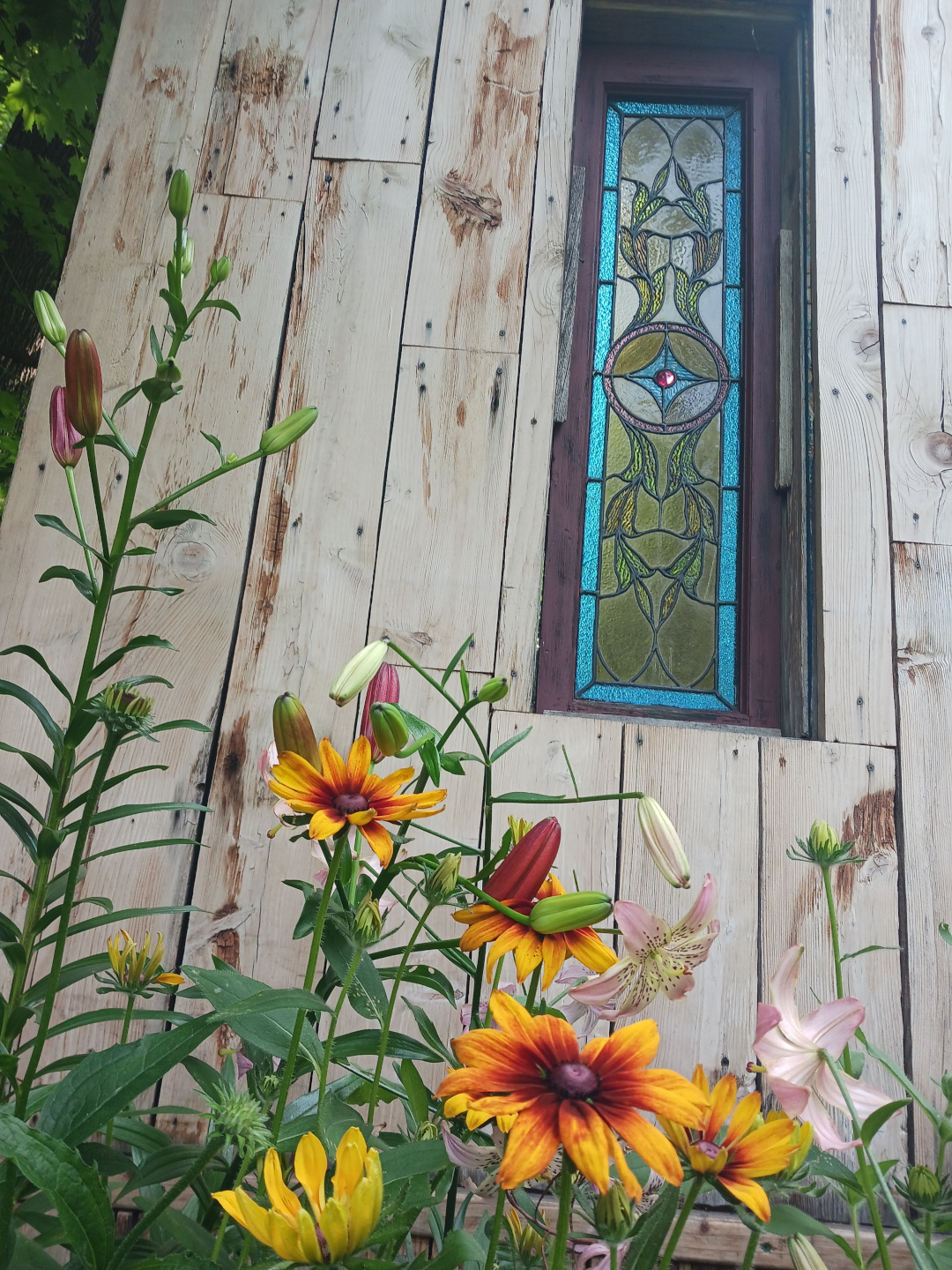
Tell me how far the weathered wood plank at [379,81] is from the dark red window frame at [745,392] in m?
0.28

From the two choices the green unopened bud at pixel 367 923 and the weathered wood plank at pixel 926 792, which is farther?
the weathered wood plank at pixel 926 792

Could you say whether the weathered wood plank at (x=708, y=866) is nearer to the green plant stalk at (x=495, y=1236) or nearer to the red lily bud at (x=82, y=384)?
the green plant stalk at (x=495, y=1236)

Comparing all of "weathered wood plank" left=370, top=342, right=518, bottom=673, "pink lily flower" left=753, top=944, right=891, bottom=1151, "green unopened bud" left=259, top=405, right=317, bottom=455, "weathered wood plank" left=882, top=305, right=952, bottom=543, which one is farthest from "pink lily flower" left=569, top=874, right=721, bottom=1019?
"weathered wood plank" left=882, top=305, right=952, bottom=543

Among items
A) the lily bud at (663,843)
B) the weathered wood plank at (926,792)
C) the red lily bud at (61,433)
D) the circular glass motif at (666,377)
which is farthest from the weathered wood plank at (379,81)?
the lily bud at (663,843)

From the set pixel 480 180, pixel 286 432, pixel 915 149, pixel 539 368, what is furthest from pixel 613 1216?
pixel 915 149

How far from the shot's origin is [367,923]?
1.81ft

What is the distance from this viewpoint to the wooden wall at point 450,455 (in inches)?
45.9

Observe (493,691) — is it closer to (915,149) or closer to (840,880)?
(840,880)

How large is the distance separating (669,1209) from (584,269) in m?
1.39

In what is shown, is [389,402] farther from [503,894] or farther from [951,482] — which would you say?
[503,894]

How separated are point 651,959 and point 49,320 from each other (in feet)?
2.36

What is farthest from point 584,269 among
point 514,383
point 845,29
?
point 845,29

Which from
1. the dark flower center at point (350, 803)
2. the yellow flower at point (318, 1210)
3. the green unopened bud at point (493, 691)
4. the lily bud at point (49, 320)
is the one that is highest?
the lily bud at point (49, 320)

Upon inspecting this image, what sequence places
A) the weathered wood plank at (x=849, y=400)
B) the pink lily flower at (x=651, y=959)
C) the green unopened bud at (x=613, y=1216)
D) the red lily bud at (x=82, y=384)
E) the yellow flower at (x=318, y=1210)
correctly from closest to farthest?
1. the yellow flower at (x=318, y=1210)
2. the green unopened bud at (x=613, y=1216)
3. the pink lily flower at (x=651, y=959)
4. the red lily bud at (x=82, y=384)
5. the weathered wood plank at (x=849, y=400)
